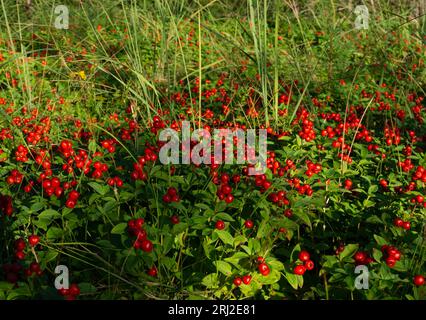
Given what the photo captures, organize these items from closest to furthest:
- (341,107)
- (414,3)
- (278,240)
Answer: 1. (278,240)
2. (341,107)
3. (414,3)

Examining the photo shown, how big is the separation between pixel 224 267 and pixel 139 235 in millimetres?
382

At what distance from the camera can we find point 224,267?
207 cm

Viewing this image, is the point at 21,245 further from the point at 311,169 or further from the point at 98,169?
the point at 311,169

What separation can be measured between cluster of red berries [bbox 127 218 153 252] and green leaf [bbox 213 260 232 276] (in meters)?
0.29

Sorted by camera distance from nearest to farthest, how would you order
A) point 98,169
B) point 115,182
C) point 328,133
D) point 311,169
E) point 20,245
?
point 20,245 → point 115,182 → point 98,169 → point 311,169 → point 328,133

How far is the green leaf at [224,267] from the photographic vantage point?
206cm

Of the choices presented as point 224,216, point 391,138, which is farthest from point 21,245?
point 391,138

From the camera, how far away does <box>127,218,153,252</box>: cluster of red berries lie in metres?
1.98

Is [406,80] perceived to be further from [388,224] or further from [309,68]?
[388,224]

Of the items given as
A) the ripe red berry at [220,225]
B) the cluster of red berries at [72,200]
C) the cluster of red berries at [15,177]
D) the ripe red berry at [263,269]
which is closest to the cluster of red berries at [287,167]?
the ripe red berry at [220,225]

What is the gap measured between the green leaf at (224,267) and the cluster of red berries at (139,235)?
291 millimetres

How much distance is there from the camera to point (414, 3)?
6113mm
